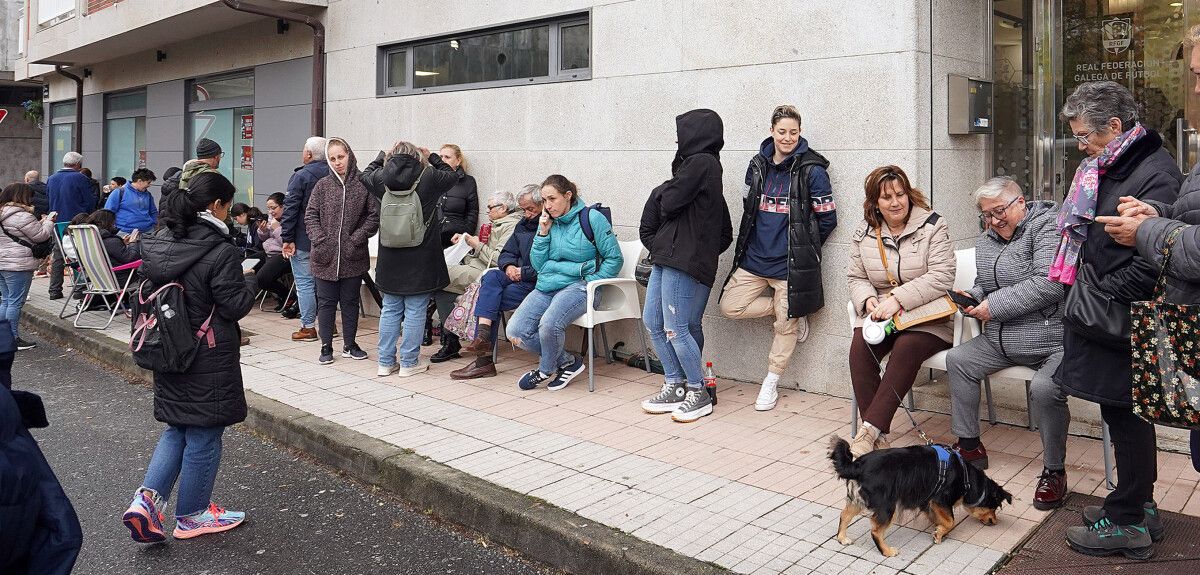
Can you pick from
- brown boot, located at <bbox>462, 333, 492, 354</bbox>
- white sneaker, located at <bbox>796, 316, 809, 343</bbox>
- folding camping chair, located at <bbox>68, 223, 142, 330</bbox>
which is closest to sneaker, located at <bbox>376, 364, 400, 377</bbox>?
brown boot, located at <bbox>462, 333, 492, 354</bbox>

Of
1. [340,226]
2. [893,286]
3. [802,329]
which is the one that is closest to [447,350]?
[340,226]

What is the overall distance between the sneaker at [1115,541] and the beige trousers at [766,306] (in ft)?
8.57

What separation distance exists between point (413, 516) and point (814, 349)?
296cm

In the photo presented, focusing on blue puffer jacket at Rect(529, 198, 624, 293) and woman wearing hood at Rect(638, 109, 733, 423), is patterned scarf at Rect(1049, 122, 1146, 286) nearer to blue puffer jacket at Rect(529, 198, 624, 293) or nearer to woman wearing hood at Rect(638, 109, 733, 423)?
woman wearing hood at Rect(638, 109, 733, 423)

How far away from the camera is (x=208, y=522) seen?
4770 millimetres

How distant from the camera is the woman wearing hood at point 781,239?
6.22 meters

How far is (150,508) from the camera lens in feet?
14.8

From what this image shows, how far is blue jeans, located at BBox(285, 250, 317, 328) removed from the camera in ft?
29.9

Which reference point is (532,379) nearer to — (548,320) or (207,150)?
(548,320)

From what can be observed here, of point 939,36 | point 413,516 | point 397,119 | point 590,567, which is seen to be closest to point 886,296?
point 939,36

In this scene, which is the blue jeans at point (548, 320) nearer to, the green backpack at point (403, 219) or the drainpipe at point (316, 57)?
the green backpack at point (403, 219)

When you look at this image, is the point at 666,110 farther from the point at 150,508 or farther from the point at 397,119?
the point at 150,508

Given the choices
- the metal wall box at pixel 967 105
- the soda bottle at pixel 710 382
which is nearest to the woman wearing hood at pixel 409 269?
the soda bottle at pixel 710 382

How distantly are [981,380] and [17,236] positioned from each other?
354 inches
